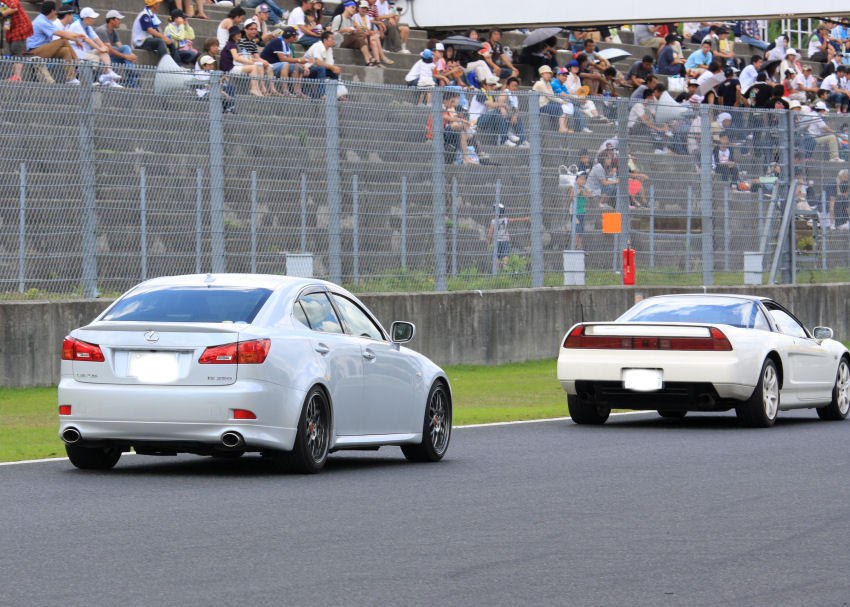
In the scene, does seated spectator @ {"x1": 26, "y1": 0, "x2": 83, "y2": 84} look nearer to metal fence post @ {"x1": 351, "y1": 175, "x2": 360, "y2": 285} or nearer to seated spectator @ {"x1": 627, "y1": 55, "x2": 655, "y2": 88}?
metal fence post @ {"x1": 351, "y1": 175, "x2": 360, "y2": 285}

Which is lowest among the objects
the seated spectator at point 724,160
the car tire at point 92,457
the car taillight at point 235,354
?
the car tire at point 92,457

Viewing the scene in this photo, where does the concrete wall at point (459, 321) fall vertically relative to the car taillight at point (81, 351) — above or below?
below

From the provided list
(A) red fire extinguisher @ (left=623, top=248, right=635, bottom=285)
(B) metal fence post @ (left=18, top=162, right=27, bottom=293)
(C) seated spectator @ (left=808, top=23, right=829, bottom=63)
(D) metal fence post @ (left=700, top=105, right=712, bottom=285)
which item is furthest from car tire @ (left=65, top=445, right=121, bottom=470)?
(C) seated spectator @ (left=808, top=23, right=829, bottom=63)

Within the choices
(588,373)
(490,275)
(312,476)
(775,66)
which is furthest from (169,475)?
(775,66)

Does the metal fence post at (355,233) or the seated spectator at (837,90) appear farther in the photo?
the seated spectator at (837,90)

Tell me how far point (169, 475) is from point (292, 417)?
1.02m

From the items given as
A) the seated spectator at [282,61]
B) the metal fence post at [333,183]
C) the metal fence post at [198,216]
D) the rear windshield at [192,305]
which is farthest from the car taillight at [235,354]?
the seated spectator at [282,61]

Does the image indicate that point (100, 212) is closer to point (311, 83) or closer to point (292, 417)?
point (311, 83)

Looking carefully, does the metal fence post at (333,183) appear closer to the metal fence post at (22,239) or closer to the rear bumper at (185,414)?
the metal fence post at (22,239)

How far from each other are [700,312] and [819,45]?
3171 cm

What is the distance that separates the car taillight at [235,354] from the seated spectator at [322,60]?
590 inches

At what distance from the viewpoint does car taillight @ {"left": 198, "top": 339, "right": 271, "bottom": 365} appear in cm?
1058

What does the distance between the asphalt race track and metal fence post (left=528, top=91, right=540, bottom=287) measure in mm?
10272

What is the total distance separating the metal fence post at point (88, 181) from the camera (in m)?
18.1
